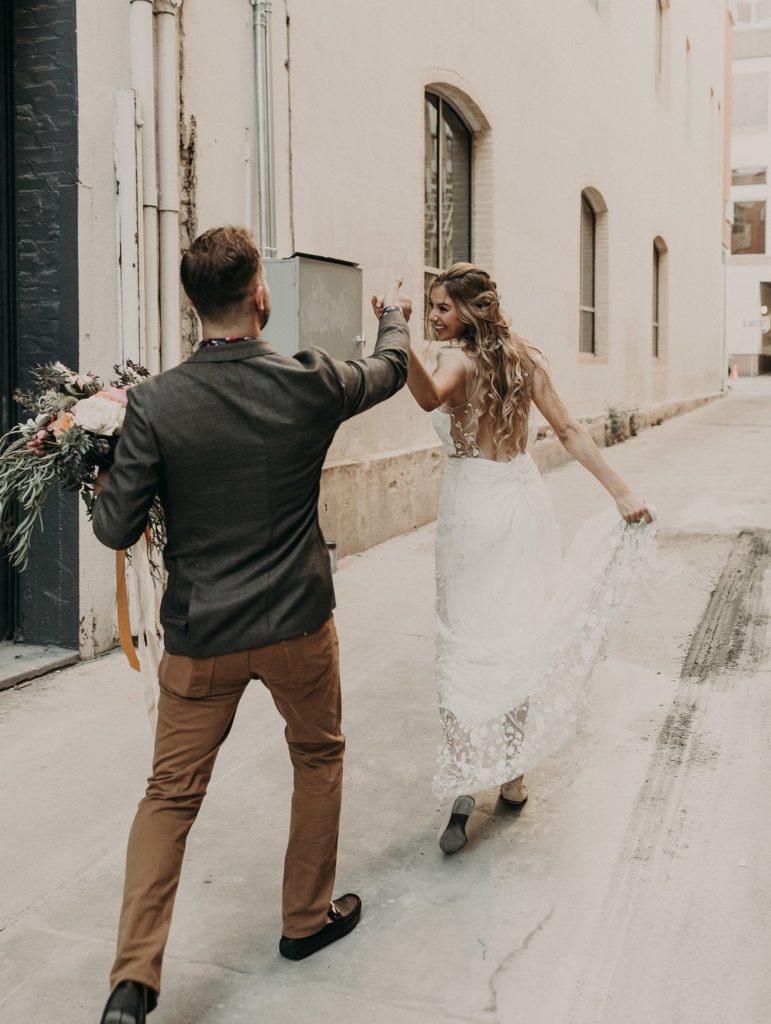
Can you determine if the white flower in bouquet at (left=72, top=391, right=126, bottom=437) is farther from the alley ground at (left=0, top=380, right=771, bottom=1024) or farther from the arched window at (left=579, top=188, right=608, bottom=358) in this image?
the arched window at (left=579, top=188, right=608, bottom=358)

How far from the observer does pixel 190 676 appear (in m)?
2.67

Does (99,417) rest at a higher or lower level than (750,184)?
lower

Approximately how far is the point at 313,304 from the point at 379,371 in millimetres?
3912

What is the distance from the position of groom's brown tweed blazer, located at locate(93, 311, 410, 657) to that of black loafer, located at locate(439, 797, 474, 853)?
3.92ft

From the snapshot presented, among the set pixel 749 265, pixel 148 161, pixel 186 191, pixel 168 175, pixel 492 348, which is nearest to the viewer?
pixel 492 348

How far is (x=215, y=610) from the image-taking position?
103 inches

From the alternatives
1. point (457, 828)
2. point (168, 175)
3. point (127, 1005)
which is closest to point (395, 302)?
point (457, 828)

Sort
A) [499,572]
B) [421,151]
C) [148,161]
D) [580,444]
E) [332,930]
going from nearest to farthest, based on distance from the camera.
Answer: [332,930] < [499,572] < [580,444] < [148,161] < [421,151]

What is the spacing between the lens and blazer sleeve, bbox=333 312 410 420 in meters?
2.75

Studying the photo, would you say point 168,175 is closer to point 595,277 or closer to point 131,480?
point 131,480

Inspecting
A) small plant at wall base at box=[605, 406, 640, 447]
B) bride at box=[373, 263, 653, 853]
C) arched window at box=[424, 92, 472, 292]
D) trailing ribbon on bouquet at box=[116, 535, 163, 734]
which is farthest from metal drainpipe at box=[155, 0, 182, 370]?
small plant at wall base at box=[605, 406, 640, 447]

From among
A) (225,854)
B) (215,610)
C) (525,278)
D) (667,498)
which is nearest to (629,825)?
(225,854)

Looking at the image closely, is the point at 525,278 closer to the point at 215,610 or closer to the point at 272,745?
the point at 272,745

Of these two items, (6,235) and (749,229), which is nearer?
(6,235)
